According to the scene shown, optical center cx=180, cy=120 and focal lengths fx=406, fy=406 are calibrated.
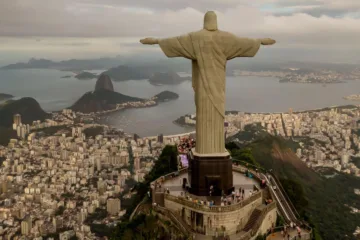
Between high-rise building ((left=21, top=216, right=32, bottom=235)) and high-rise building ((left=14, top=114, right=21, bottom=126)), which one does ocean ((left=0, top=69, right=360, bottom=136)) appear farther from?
high-rise building ((left=21, top=216, right=32, bottom=235))

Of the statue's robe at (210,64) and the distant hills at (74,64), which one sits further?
the distant hills at (74,64)

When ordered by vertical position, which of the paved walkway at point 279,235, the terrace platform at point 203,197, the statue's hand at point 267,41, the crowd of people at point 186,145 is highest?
the statue's hand at point 267,41

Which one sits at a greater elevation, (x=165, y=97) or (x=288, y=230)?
(x=288, y=230)

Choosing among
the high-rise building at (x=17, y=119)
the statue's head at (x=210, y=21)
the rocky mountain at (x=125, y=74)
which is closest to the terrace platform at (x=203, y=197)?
the statue's head at (x=210, y=21)

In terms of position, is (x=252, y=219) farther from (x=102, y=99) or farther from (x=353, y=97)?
(x=353, y=97)

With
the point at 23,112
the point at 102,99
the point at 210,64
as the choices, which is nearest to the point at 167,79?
the point at 102,99

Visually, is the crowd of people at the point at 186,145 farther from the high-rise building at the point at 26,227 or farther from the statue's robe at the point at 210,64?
the high-rise building at the point at 26,227

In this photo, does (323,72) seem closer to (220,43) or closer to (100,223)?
(100,223)

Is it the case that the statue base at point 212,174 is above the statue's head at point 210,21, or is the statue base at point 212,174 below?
below

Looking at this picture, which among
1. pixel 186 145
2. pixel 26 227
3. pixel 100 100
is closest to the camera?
pixel 186 145
